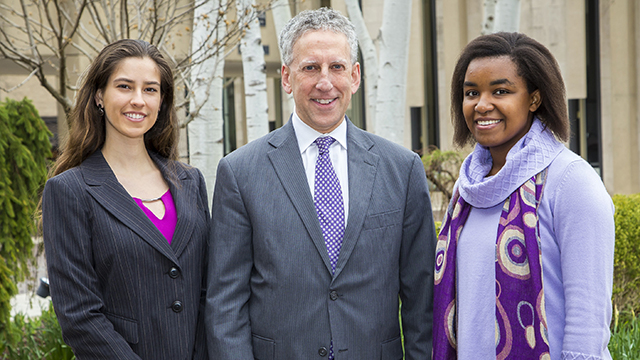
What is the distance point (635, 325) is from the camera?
16.1 ft

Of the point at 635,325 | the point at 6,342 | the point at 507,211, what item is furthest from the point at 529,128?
the point at 6,342

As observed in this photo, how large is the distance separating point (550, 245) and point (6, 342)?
4317 mm

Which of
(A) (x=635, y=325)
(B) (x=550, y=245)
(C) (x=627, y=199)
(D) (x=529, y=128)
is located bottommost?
(A) (x=635, y=325)

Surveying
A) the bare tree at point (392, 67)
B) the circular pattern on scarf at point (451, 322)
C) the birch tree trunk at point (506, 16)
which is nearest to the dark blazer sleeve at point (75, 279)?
the circular pattern on scarf at point (451, 322)

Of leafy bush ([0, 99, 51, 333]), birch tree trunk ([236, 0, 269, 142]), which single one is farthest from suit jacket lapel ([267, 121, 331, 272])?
birch tree trunk ([236, 0, 269, 142])

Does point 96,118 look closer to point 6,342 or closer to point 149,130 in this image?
point 149,130

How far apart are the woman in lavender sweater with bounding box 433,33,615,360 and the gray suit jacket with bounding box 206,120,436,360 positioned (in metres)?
0.17

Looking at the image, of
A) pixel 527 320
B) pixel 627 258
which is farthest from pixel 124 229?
pixel 627 258

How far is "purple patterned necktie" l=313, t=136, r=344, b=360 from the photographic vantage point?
2.48 metres

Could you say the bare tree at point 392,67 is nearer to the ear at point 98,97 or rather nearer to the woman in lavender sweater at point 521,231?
the woman in lavender sweater at point 521,231

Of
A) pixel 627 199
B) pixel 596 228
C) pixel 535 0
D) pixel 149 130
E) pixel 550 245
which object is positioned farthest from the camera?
pixel 535 0

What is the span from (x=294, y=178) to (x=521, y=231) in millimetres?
922

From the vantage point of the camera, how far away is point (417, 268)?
2.62m

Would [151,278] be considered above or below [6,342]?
above
